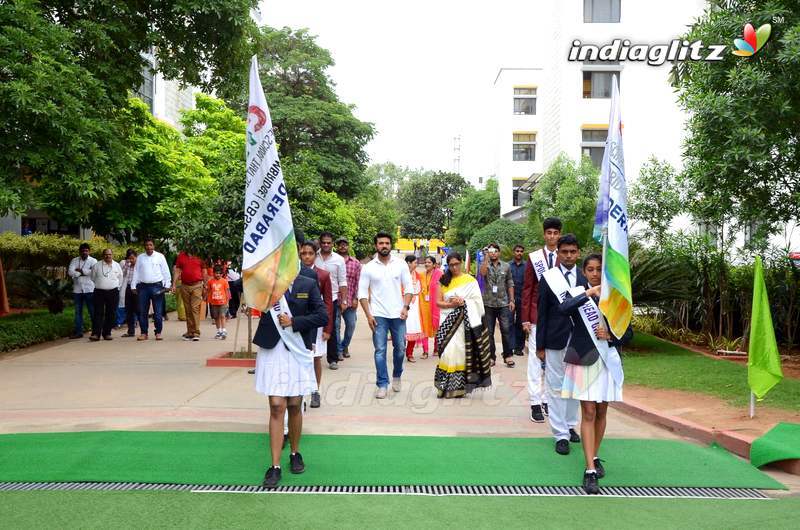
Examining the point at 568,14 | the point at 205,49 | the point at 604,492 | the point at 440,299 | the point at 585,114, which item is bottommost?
the point at 604,492

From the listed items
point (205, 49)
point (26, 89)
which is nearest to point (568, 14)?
point (205, 49)

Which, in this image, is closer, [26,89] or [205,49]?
[26,89]

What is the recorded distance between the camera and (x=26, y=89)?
10664 millimetres

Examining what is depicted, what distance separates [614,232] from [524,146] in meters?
51.2

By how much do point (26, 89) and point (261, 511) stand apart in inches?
317

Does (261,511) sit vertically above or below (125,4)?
below

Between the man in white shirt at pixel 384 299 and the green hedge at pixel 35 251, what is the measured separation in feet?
40.1

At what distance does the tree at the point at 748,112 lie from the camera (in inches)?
412

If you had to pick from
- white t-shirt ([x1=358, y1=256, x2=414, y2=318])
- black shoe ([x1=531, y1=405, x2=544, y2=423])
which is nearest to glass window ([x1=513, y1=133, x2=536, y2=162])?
white t-shirt ([x1=358, y1=256, x2=414, y2=318])

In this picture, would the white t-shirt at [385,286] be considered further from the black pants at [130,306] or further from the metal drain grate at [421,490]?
the black pants at [130,306]

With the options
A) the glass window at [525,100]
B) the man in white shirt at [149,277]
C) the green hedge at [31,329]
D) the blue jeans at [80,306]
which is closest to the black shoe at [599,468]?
the green hedge at [31,329]

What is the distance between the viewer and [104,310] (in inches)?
600

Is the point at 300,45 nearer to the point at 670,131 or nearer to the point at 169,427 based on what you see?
the point at 670,131

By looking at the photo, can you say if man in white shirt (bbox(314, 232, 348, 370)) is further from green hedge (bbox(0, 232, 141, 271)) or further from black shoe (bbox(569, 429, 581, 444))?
green hedge (bbox(0, 232, 141, 271))
